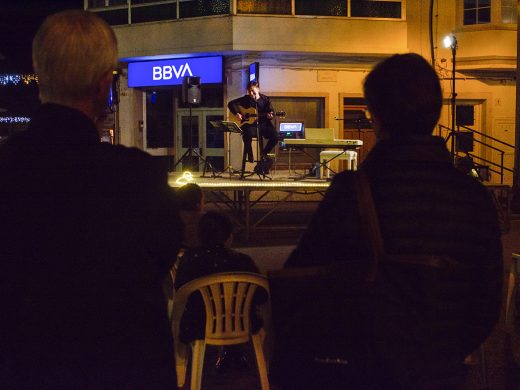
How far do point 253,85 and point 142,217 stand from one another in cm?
1269

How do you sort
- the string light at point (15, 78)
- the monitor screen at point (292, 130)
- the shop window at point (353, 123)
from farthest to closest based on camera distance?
the string light at point (15, 78) < the shop window at point (353, 123) < the monitor screen at point (292, 130)

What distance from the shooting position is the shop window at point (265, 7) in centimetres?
2159

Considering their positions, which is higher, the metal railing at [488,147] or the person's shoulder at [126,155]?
the person's shoulder at [126,155]

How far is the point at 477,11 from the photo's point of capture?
2258 cm

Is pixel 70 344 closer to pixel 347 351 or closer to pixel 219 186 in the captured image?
pixel 347 351

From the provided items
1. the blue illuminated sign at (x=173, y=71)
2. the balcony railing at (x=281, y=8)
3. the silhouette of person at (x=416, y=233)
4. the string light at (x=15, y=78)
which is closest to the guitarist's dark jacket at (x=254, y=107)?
the balcony railing at (x=281, y=8)

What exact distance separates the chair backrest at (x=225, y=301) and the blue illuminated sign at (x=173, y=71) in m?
18.1

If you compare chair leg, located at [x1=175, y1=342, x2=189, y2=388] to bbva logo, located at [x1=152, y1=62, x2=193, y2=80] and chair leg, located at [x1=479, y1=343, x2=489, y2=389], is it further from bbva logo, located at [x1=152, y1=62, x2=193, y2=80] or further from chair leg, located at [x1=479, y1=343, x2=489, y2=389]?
bbva logo, located at [x1=152, y1=62, x2=193, y2=80]

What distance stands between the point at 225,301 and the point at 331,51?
58.7 feet

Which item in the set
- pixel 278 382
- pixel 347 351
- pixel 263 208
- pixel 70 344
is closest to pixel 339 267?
pixel 347 351

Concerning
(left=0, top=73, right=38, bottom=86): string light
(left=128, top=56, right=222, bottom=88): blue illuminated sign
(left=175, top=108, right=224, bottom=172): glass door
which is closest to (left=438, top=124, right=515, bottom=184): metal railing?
(left=175, top=108, right=224, bottom=172): glass door

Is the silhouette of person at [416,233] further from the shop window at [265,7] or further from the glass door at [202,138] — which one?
the glass door at [202,138]

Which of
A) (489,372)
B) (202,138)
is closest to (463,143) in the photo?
(202,138)

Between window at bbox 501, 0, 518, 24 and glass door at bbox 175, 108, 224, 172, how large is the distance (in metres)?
9.01
